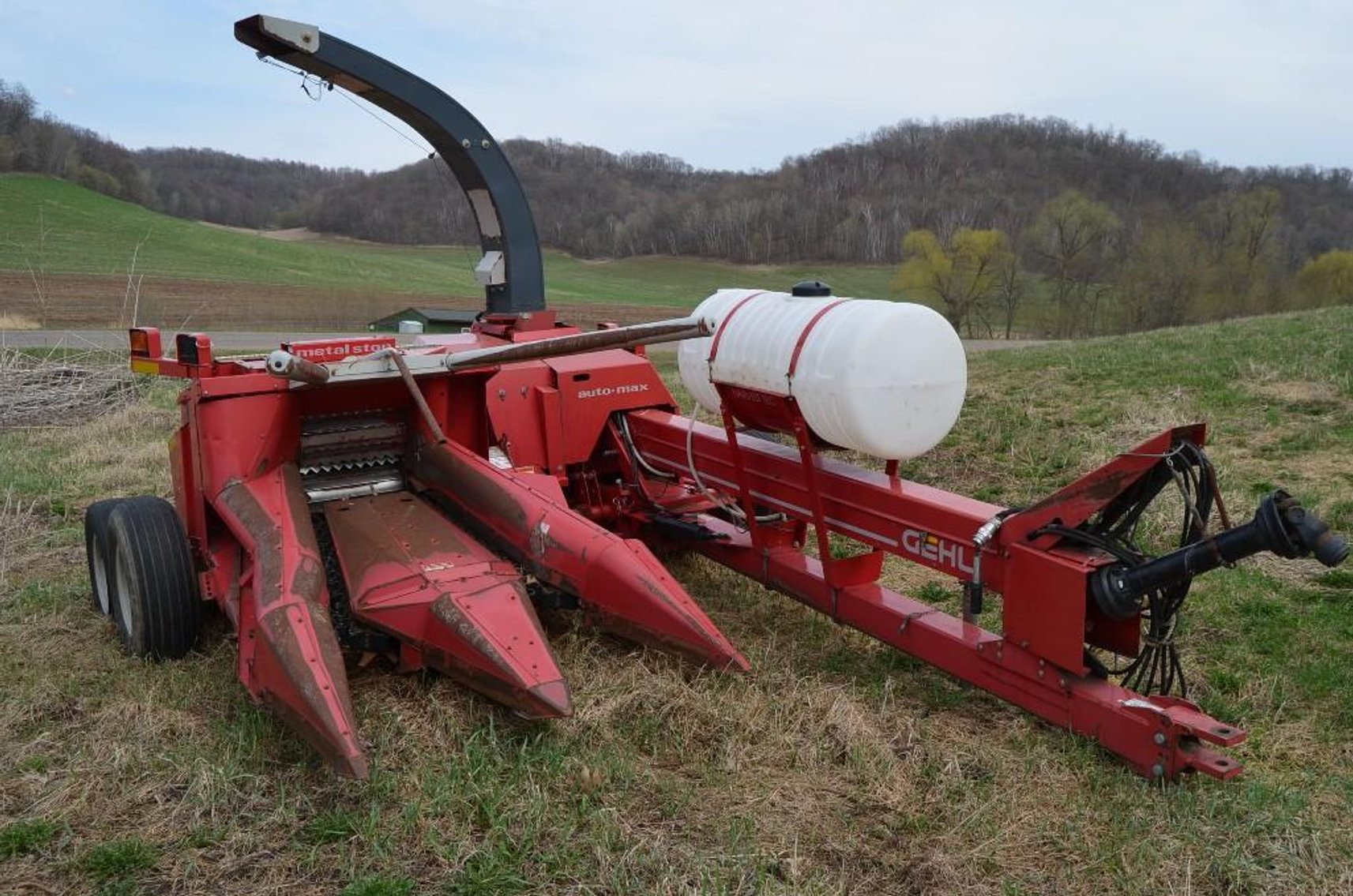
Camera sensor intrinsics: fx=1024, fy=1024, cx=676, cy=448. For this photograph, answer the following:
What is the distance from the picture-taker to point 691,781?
3211 mm

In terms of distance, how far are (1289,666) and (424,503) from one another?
3.73 meters

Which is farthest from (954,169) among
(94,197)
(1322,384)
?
(1322,384)

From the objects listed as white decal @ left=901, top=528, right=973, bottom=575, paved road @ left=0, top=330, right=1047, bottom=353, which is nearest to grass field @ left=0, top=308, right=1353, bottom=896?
white decal @ left=901, top=528, right=973, bottom=575

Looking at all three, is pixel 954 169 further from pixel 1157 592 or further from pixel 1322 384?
pixel 1157 592

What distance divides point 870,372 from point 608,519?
2.13 meters

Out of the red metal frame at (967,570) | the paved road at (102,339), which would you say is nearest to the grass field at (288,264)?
the paved road at (102,339)

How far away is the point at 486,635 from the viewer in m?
3.39

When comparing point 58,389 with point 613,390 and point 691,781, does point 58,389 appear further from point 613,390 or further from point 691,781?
point 691,781

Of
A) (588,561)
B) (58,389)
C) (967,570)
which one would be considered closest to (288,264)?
(58,389)

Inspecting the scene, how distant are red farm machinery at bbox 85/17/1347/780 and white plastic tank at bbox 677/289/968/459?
11mm

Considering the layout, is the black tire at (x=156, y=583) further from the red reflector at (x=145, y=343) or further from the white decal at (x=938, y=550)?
the white decal at (x=938, y=550)

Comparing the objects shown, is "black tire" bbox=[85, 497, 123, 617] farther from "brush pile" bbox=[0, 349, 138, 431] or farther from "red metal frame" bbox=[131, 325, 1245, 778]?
"brush pile" bbox=[0, 349, 138, 431]

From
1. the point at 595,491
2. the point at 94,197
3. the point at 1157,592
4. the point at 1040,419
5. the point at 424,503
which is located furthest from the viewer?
the point at 94,197

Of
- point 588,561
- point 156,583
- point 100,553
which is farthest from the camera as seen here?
point 100,553
